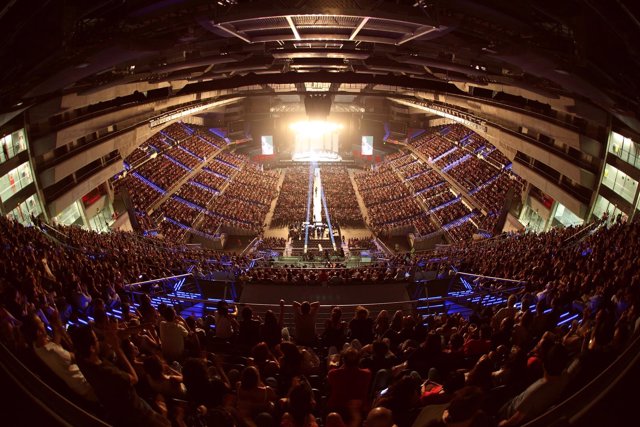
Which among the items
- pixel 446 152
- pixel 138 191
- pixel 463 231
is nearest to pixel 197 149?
pixel 138 191

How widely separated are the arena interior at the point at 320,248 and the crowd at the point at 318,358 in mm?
29

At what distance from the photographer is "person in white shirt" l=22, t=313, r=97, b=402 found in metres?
3.55

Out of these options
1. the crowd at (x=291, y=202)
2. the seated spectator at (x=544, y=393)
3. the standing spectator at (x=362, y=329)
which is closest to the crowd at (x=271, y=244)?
the crowd at (x=291, y=202)

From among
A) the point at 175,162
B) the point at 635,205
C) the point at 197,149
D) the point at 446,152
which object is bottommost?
the point at 635,205

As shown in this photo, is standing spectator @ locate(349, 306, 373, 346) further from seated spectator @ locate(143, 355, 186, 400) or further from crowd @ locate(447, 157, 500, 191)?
crowd @ locate(447, 157, 500, 191)

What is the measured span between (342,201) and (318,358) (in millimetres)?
36160

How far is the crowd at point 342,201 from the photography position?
3698 centimetres

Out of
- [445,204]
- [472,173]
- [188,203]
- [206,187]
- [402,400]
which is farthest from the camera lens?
[206,187]

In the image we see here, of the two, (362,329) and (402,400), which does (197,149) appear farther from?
(402,400)

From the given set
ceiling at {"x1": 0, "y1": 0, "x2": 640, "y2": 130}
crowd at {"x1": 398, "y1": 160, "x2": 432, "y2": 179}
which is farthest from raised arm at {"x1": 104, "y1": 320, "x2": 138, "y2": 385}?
crowd at {"x1": 398, "y1": 160, "x2": 432, "y2": 179}

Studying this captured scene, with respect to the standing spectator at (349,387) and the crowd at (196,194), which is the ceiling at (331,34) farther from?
the crowd at (196,194)

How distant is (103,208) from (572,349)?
101 ft

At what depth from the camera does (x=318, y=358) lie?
5.40m

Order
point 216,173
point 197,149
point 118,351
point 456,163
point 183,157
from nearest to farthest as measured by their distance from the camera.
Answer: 1. point 118,351
2. point 456,163
3. point 183,157
4. point 216,173
5. point 197,149
